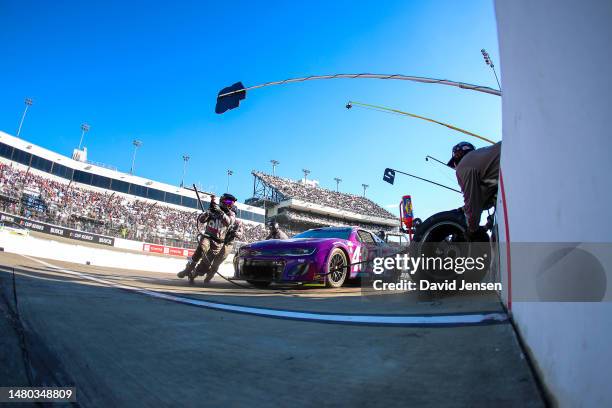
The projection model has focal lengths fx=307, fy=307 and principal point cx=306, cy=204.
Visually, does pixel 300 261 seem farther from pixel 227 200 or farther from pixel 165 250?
pixel 165 250

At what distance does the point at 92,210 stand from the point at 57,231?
710 centimetres

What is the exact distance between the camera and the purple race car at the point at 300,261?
179 inches

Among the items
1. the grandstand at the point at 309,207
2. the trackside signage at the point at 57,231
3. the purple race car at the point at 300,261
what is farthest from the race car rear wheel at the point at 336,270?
the grandstand at the point at 309,207

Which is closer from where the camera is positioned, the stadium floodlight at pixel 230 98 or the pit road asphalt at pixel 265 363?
the pit road asphalt at pixel 265 363

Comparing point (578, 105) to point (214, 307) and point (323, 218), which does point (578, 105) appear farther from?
point (323, 218)

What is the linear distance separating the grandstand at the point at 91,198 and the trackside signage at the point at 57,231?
1.97 ft

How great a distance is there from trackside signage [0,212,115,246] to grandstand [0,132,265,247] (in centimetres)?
60

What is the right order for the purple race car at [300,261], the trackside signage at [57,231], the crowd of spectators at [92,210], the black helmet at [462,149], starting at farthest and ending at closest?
the crowd of spectators at [92,210]
the trackside signage at [57,231]
the purple race car at [300,261]
the black helmet at [462,149]

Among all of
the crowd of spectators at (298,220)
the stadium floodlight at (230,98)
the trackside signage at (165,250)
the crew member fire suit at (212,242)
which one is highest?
the crowd of spectators at (298,220)

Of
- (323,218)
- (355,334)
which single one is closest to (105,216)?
(323,218)

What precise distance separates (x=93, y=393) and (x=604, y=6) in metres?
1.29

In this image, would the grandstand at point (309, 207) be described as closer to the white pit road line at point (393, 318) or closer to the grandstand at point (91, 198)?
the grandstand at point (91, 198)

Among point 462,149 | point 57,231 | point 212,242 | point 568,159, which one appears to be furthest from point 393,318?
point 57,231

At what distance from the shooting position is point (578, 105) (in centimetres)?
58
